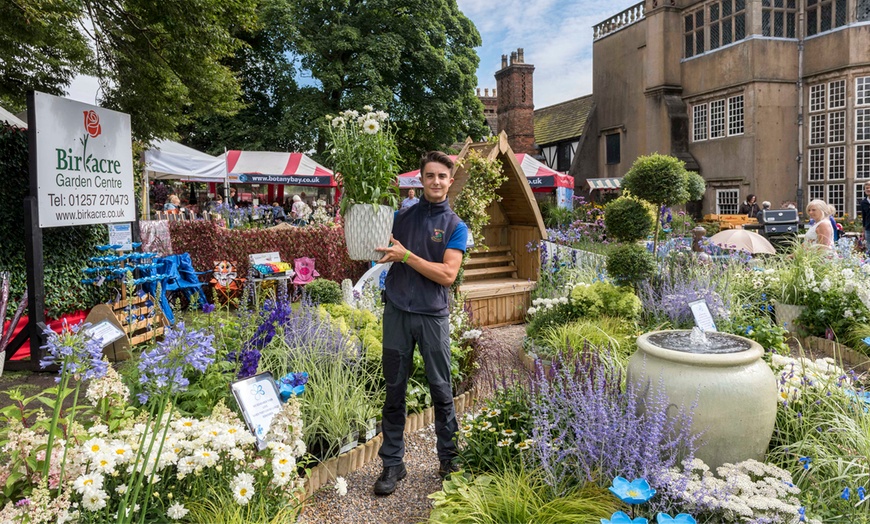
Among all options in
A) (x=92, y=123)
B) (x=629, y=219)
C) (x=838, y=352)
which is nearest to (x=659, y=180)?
(x=629, y=219)

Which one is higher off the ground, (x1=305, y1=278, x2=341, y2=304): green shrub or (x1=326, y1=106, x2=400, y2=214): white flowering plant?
(x1=326, y1=106, x2=400, y2=214): white flowering plant

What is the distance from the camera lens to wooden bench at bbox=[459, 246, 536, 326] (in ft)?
24.7

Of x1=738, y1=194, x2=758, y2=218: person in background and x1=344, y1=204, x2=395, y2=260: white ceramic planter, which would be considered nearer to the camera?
x1=344, y1=204, x2=395, y2=260: white ceramic planter

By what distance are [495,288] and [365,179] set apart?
200 inches

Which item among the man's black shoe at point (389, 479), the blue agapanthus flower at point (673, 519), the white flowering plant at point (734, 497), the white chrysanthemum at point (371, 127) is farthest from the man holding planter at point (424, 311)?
the blue agapanthus flower at point (673, 519)

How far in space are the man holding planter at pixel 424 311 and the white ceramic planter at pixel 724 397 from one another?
111 centimetres

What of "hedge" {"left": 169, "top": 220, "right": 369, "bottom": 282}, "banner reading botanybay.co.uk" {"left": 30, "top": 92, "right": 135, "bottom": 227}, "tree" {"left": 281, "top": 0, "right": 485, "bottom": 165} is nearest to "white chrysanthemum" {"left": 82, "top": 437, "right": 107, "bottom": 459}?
"banner reading botanybay.co.uk" {"left": 30, "top": 92, "right": 135, "bottom": 227}

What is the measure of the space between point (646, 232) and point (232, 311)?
606 cm

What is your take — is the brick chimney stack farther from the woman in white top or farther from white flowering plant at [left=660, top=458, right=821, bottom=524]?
white flowering plant at [left=660, top=458, right=821, bottom=524]

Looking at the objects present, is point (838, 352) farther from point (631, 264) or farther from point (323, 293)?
point (323, 293)

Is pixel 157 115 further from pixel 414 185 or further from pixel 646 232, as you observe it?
pixel 646 232

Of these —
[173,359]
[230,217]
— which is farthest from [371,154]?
[230,217]

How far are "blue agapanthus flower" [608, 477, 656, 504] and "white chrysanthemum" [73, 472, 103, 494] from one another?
5.91 ft

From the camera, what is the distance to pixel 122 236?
7.34 m
